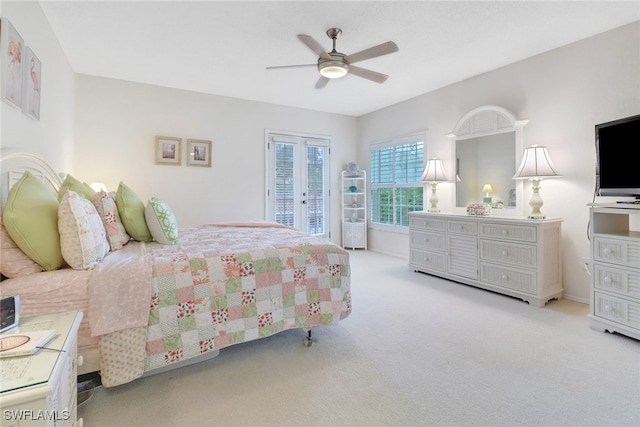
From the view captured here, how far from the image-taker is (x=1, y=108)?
1.69m

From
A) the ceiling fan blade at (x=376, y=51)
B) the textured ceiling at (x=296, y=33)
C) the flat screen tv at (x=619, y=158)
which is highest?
the textured ceiling at (x=296, y=33)

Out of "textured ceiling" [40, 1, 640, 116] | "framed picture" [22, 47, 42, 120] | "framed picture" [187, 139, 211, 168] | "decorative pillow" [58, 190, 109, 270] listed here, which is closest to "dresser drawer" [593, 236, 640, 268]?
"textured ceiling" [40, 1, 640, 116]

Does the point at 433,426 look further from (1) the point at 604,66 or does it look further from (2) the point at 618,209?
(1) the point at 604,66

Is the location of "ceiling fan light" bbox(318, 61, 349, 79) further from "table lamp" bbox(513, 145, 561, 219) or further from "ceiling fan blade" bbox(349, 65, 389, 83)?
"table lamp" bbox(513, 145, 561, 219)

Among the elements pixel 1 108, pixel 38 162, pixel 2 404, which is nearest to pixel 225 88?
pixel 38 162

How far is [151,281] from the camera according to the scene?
1.64 m

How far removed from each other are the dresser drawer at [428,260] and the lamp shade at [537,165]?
128cm

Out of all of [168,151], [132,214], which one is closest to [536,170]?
[132,214]

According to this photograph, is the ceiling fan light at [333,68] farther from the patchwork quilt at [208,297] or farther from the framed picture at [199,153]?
the framed picture at [199,153]

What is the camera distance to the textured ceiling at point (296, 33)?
2434mm

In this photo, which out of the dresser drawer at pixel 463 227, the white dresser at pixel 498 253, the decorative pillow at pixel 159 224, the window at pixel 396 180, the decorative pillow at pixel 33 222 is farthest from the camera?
the window at pixel 396 180

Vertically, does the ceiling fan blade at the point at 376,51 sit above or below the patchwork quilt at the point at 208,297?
above

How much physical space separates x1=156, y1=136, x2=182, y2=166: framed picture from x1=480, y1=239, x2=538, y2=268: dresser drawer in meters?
4.12

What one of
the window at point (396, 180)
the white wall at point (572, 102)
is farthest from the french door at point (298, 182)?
the white wall at point (572, 102)
